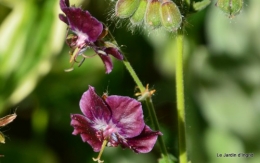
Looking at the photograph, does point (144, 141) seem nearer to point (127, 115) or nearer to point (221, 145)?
point (127, 115)

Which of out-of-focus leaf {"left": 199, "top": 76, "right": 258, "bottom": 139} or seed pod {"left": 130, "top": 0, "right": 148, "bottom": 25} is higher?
seed pod {"left": 130, "top": 0, "right": 148, "bottom": 25}

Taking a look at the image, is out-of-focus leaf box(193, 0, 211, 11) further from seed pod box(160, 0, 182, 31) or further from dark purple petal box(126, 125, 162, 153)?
dark purple petal box(126, 125, 162, 153)

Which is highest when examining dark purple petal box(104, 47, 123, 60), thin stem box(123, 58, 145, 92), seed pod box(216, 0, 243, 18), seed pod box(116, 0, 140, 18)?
seed pod box(116, 0, 140, 18)

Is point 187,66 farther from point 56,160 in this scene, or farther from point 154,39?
point 56,160

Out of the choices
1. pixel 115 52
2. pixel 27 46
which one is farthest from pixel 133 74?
pixel 27 46

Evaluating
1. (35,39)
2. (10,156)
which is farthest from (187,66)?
(10,156)

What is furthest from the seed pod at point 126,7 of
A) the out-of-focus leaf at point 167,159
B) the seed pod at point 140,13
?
the out-of-focus leaf at point 167,159

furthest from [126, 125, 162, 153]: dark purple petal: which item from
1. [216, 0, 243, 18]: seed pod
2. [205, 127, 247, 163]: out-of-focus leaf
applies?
[205, 127, 247, 163]: out-of-focus leaf
